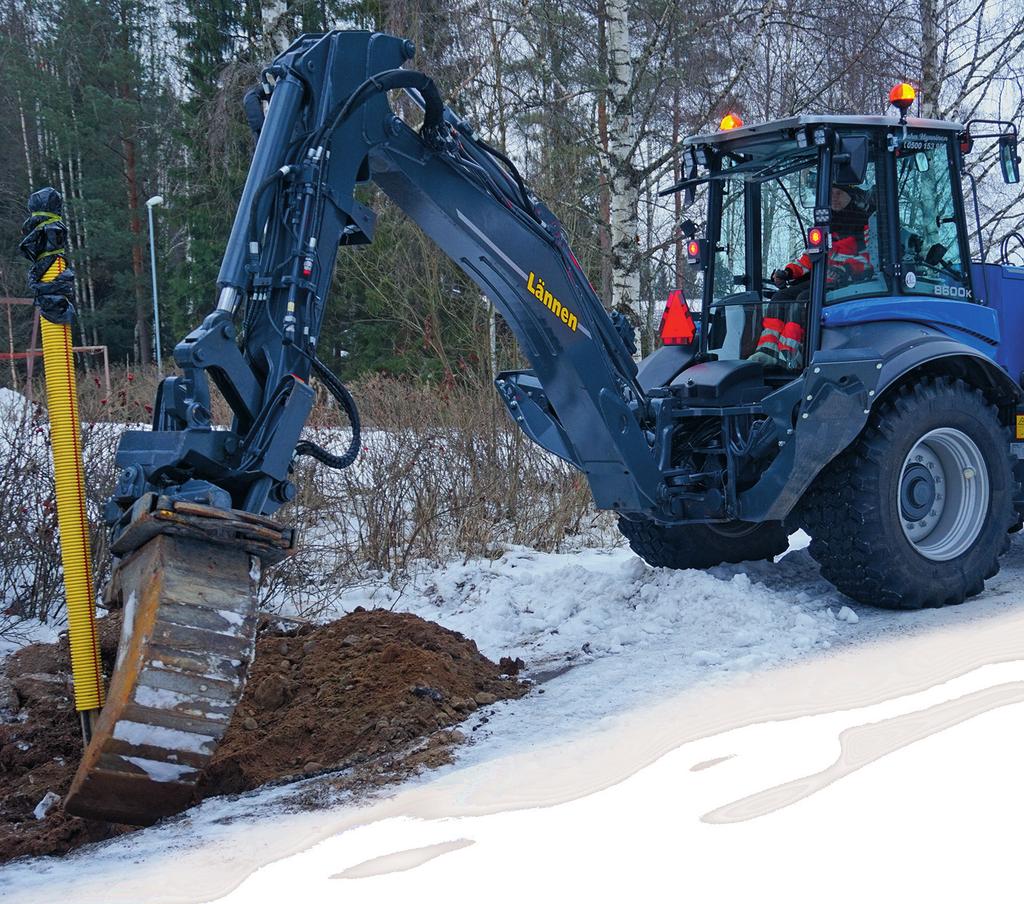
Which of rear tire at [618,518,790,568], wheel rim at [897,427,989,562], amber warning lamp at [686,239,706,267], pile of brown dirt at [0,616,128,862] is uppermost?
amber warning lamp at [686,239,706,267]

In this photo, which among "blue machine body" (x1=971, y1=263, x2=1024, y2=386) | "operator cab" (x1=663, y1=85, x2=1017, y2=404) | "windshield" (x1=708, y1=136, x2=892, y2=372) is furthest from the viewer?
"blue machine body" (x1=971, y1=263, x2=1024, y2=386)

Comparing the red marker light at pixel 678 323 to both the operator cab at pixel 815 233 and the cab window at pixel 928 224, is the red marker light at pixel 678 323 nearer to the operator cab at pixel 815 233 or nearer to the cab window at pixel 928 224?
the operator cab at pixel 815 233

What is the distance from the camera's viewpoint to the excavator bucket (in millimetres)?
3502

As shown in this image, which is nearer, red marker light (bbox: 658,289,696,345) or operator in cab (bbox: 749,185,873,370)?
operator in cab (bbox: 749,185,873,370)

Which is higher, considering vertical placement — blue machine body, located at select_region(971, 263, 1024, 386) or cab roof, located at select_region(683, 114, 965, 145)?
cab roof, located at select_region(683, 114, 965, 145)

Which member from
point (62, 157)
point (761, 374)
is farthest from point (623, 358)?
point (62, 157)

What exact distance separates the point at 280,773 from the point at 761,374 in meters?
3.69

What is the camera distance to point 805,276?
6.60 meters

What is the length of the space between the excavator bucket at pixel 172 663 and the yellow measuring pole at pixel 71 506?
0.21 metres

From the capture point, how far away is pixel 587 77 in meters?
14.3

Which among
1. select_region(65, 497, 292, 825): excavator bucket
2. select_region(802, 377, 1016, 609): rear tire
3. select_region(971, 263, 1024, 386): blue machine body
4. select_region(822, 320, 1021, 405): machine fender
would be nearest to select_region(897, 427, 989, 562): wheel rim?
select_region(802, 377, 1016, 609): rear tire

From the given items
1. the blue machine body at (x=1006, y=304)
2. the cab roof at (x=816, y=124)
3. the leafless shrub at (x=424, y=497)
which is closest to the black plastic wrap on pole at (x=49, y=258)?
the leafless shrub at (x=424, y=497)

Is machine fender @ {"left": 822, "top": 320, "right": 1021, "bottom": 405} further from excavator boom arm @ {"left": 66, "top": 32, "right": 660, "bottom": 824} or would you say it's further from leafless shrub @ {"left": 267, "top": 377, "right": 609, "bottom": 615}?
leafless shrub @ {"left": 267, "top": 377, "right": 609, "bottom": 615}

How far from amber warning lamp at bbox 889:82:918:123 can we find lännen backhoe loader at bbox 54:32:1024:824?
0.06ft
